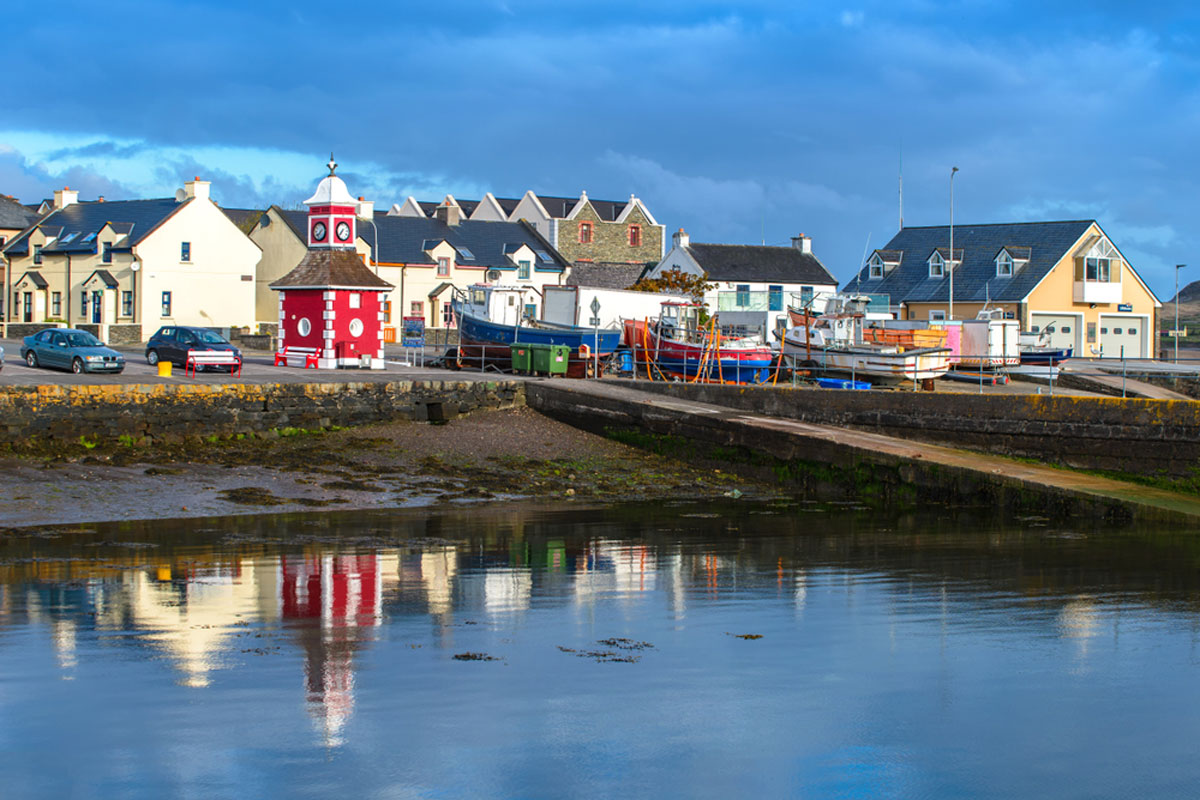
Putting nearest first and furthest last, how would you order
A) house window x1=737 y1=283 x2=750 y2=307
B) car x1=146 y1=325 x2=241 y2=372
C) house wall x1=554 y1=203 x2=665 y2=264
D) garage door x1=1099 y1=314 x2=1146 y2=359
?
1. car x1=146 y1=325 x2=241 y2=372
2. garage door x1=1099 y1=314 x2=1146 y2=359
3. house window x1=737 y1=283 x2=750 y2=307
4. house wall x1=554 y1=203 x2=665 y2=264

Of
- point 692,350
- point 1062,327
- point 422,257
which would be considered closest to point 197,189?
point 422,257

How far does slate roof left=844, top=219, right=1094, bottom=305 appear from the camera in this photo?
5759cm

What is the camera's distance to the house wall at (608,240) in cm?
8288

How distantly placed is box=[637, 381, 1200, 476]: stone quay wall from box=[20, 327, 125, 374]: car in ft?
53.8

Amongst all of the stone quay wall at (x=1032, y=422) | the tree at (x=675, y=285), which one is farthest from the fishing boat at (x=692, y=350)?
the tree at (x=675, y=285)

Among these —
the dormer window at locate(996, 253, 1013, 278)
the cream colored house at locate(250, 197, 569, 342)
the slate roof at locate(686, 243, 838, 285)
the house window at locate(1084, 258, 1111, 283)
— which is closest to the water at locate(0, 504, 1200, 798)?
the dormer window at locate(996, 253, 1013, 278)

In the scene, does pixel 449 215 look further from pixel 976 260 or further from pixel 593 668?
pixel 593 668

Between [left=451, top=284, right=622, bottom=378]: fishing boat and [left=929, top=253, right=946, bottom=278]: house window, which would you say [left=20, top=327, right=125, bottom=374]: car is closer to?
[left=451, top=284, right=622, bottom=378]: fishing boat

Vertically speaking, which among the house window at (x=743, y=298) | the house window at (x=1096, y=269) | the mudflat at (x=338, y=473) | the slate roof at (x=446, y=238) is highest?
the slate roof at (x=446, y=238)

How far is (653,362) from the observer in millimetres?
37344

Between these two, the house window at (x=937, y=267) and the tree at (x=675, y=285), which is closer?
the house window at (x=937, y=267)

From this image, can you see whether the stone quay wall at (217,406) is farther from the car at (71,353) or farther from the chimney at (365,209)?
the chimney at (365,209)

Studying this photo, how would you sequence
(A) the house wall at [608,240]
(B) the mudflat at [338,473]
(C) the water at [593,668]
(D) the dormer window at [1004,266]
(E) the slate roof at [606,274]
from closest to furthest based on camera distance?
(C) the water at [593,668] → (B) the mudflat at [338,473] → (D) the dormer window at [1004,266] → (E) the slate roof at [606,274] → (A) the house wall at [608,240]

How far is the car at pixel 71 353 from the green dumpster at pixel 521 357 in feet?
34.9
